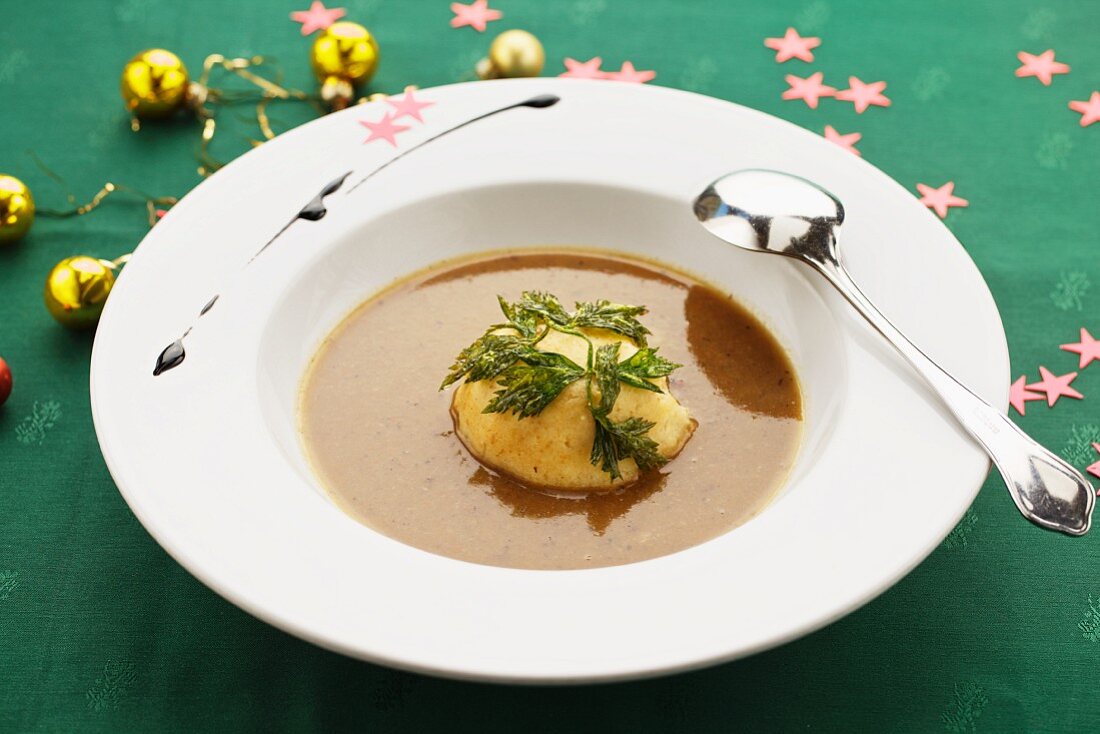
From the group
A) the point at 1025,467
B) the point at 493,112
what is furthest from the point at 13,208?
the point at 1025,467

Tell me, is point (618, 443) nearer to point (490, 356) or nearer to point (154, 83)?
point (490, 356)

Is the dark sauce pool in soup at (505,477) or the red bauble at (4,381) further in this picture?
the red bauble at (4,381)

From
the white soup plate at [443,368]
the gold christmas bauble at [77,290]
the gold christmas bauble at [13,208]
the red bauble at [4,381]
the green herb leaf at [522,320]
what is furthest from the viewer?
the gold christmas bauble at [13,208]

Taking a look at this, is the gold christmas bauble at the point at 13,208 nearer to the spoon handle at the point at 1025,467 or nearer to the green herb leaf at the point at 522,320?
the green herb leaf at the point at 522,320

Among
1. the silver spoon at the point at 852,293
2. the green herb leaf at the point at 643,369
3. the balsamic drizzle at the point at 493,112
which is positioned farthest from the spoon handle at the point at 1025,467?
the balsamic drizzle at the point at 493,112

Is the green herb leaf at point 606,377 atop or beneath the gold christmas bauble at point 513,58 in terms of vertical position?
beneath

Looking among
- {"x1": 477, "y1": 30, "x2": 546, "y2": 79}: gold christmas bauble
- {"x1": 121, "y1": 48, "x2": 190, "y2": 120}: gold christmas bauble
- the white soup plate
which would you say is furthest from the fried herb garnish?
{"x1": 121, "y1": 48, "x2": 190, "y2": 120}: gold christmas bauble
